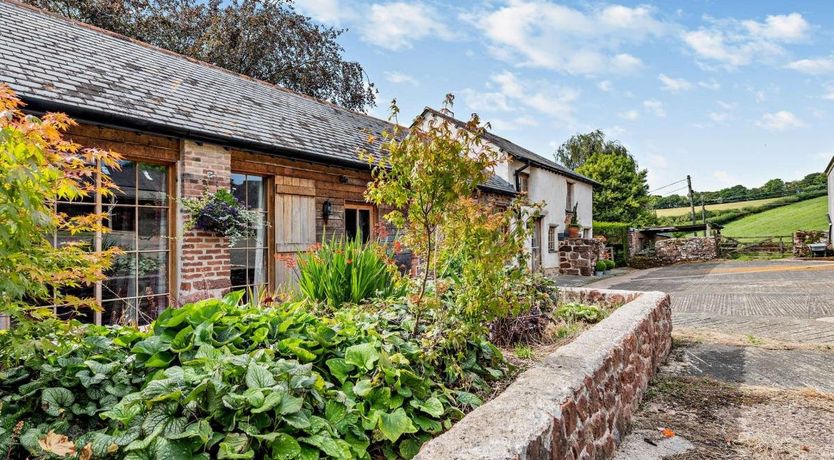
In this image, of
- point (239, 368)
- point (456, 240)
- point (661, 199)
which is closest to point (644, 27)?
point (456, 240)

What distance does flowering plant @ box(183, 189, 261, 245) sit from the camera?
601 centimetres

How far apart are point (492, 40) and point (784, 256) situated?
2293 cm

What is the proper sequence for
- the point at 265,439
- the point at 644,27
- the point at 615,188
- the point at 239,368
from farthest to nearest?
the point at 615,188 → the point at 644,27 → the point at 239,368 → the point at 265,439

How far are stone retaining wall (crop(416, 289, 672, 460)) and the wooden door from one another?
4.87m

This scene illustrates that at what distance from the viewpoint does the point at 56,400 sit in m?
1.83

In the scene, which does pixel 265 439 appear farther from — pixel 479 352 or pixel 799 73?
pixel 799 73

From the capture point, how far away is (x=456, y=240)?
9.64ft

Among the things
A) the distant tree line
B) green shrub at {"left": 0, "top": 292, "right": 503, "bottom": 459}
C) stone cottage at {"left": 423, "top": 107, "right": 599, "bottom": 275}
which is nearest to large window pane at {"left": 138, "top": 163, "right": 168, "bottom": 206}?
green shrub at {"left": 0, "top": 292, "right": 503, "bottom": 459}

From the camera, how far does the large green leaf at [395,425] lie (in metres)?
1.86

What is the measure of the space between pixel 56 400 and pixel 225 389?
0.74m

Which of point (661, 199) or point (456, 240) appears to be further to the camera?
point (661, 199)

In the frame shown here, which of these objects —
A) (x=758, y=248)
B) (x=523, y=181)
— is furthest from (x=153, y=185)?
(x=758, y=248)

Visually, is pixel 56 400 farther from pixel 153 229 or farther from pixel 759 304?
pixel 759 304

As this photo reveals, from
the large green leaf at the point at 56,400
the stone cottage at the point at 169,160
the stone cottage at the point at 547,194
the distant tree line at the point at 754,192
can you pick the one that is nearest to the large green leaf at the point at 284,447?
the large green leaf at the point at 56,400
